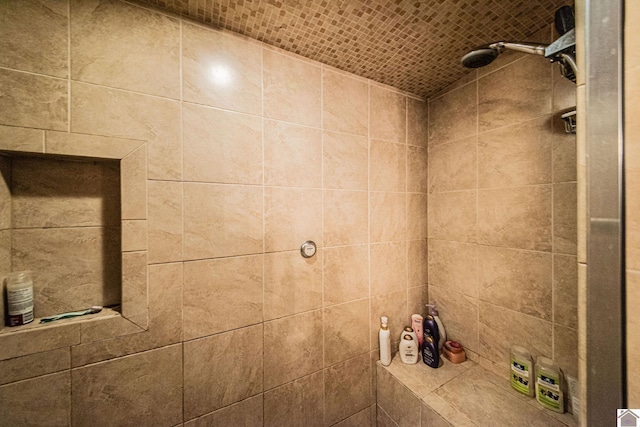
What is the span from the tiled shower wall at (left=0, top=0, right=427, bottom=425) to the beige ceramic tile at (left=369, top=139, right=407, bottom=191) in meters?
0.01

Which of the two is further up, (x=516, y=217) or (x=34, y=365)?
(x=516, y=217)

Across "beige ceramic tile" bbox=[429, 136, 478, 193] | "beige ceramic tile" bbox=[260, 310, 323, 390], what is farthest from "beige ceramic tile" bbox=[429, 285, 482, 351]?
"beige ceramic tile" bbox=[260, 310, 323, 390]

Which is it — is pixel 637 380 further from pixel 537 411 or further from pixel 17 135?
pixel 17 135

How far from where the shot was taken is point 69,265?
73 cm

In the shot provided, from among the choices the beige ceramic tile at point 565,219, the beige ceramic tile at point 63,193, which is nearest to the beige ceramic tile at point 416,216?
the beige ceramic tile at point 565,219

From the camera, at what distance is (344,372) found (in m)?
1.12

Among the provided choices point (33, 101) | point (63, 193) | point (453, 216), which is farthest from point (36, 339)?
point (453, 216)

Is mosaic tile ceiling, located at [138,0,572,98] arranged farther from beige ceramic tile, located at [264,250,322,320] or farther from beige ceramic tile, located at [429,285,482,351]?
beige ceramic tile, located at [429,285,482,351]

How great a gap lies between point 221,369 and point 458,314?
1196 millimetres

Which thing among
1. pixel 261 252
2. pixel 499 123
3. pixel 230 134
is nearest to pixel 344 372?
pixel 261 252

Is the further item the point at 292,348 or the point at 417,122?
the point at 417,122

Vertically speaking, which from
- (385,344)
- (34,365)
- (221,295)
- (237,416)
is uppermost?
(221,295)

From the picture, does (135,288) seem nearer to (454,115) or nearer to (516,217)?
(516,217)

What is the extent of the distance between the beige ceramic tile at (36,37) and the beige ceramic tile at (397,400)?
1.72 m
